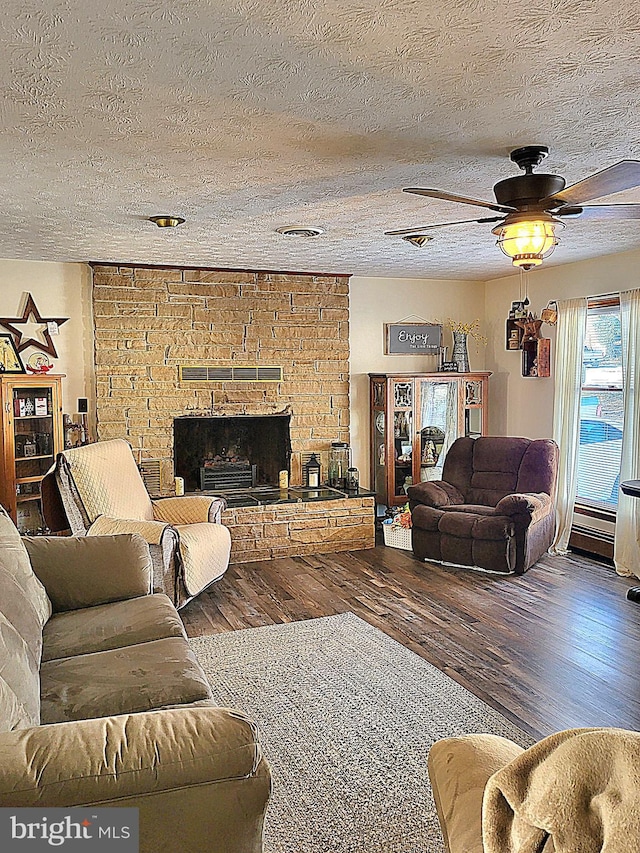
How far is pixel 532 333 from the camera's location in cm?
591

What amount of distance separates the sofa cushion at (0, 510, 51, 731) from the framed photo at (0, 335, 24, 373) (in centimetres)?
283

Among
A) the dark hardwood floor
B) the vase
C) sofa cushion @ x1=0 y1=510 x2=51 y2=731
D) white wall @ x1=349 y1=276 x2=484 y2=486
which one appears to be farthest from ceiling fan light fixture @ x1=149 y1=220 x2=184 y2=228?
the vase

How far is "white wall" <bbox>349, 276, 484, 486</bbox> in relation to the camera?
6855 mm

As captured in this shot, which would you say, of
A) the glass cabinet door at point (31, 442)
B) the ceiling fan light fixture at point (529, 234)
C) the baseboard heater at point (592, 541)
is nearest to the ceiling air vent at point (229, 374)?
the glass cabinet door at point (31, 442)

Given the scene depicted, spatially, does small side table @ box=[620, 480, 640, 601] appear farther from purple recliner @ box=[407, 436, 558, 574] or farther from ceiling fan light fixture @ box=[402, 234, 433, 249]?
ceiling fan light fixture @ box=[402, 234, 433, 249]

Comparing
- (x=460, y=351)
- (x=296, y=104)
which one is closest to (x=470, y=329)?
(x=460, y=351)

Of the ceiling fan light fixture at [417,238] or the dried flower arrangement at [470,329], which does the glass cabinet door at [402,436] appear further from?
the ceiling fan light fixture at [417,238]

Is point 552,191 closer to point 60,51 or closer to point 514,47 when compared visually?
point 514,47

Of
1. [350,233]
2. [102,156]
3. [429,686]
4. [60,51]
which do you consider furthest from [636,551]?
[60,51]

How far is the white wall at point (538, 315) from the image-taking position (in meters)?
5.68

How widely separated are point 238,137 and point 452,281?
470 cm

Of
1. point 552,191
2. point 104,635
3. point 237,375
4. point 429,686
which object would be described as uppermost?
point 552,191

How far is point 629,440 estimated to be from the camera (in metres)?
5.45

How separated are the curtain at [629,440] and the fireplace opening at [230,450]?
2817mm
